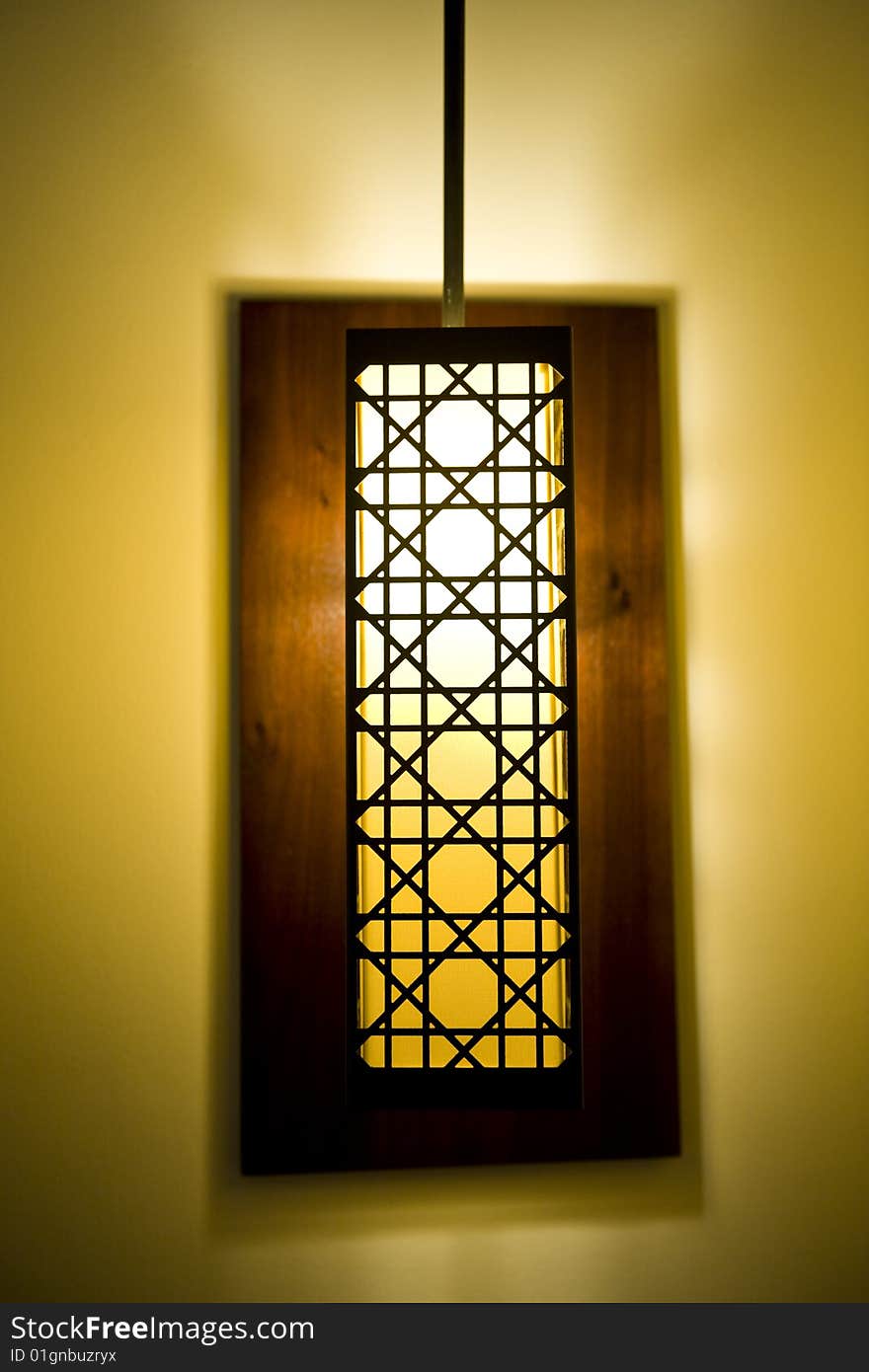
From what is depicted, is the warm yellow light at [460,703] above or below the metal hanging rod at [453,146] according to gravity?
below

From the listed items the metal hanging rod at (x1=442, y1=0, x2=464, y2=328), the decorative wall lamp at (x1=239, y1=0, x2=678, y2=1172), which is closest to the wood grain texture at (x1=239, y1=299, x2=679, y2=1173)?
the decorative wall lamp at (x1=239, y1=0, x2=678, y2=1172)

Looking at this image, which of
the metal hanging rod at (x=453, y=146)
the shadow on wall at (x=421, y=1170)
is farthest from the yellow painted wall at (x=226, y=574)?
the metal hanging rod at (x=453, y=146)

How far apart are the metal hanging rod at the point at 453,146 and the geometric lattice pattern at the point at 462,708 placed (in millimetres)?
90

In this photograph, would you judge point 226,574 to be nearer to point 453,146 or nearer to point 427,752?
point 427,752

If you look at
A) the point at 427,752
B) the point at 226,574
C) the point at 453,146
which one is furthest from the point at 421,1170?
the point at 453,146

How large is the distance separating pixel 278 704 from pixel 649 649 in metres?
0.52

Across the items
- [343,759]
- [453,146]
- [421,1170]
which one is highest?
[453,146]

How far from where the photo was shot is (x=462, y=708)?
121cm

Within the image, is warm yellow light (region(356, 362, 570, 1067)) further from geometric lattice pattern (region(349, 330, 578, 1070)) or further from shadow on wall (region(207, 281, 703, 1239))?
shadow on wall (region(207, 281, 703, 1239))

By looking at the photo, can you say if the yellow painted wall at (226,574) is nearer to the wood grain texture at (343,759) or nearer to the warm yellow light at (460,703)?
the wood grain texture at (343,759)

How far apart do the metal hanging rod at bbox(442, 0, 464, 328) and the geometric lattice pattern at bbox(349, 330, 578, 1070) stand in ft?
0.29

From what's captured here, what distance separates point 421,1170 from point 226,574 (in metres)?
0.88

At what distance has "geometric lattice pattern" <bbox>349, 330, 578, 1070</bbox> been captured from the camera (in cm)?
121

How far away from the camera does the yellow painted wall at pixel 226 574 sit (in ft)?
3.87
